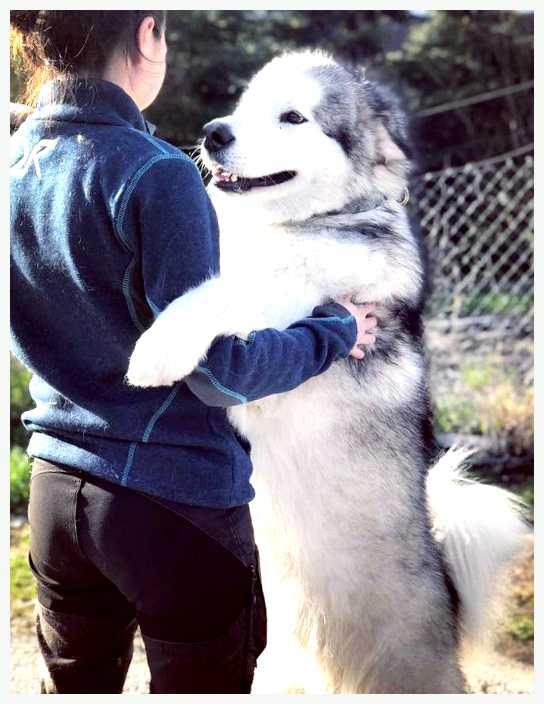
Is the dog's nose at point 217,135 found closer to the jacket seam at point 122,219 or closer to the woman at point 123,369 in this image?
the woman at point 123,369

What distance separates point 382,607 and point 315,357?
2.80ft

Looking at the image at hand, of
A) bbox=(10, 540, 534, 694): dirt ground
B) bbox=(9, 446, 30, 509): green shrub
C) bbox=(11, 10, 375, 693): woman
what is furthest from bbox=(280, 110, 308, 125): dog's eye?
bbox=(9, 446, 30, 509): green shrub

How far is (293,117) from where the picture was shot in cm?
227

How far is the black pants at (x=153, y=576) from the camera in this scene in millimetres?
1569

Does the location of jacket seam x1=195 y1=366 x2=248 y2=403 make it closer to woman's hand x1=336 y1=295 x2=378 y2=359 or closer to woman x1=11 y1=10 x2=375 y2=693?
woman x1=11 y1=10 x2=375 y2=693

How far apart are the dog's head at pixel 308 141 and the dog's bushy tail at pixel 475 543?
0.88m

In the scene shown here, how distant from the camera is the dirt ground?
2.86m

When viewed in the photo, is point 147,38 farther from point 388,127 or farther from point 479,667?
point 479,667

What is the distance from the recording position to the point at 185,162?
1486 mm

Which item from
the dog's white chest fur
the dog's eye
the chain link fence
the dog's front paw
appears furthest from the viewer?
the chain link fence

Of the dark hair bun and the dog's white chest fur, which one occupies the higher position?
the dark hair bun

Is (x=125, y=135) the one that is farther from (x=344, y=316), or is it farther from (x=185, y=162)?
(x=344, y=316)

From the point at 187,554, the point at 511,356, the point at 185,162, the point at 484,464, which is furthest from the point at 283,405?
the point at 511,356

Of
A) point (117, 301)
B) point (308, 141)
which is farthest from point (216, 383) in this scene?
point (308, 141)
